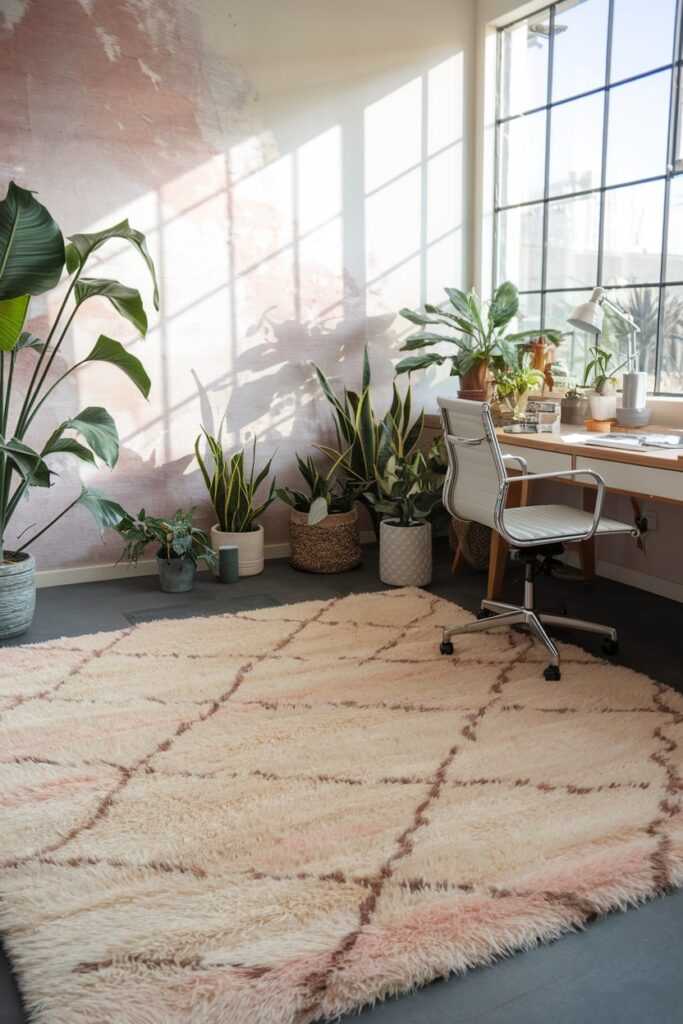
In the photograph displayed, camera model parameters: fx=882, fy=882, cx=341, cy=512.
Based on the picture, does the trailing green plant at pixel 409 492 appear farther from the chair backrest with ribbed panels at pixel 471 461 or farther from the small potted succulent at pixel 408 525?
the chair backrest with ribbed panels at pixel 471 461

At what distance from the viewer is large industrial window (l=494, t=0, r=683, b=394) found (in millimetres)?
3957

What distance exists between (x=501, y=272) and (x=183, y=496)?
7.28 ft

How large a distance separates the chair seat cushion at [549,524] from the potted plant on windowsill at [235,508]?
1.53m

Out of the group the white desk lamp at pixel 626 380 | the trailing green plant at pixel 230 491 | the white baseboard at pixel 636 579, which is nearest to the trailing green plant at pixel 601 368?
the white desk lamp at pixel 626 380

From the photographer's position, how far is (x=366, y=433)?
15.2 ft

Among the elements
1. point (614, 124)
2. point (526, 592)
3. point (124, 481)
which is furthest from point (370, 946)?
point (614, 124)

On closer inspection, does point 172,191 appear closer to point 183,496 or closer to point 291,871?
point 183,496

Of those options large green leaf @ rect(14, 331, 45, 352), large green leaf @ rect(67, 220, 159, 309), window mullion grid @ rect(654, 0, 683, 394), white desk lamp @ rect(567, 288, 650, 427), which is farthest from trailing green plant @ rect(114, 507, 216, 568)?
window mullion grid @ rect(654, 0, 683, 394)

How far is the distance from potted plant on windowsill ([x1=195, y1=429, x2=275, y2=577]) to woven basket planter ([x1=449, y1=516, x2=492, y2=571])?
0.98 meters

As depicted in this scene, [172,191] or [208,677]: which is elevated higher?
[172,191]

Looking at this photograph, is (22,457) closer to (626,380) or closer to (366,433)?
(366,433)

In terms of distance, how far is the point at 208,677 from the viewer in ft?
10.1

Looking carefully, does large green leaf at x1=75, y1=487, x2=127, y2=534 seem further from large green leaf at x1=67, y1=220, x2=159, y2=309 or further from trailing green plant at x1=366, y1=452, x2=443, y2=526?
trailing green plant at x1=366, y1=452, x2=443, y2=526

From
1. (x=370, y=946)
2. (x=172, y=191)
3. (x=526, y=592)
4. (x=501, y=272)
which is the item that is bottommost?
(x=370, y=946)
